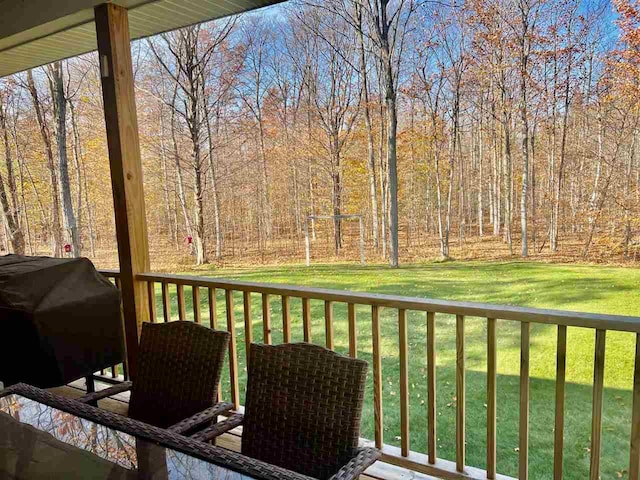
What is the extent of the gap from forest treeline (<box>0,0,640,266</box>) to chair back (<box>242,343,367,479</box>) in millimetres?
4237

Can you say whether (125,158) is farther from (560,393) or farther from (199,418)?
(560,393)

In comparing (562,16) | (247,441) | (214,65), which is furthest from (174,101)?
(247,441)

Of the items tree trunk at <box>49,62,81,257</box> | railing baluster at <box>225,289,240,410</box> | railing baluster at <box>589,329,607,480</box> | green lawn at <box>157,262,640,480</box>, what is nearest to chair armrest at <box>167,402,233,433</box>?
railing baluster at <box>225,289,240,410</box>

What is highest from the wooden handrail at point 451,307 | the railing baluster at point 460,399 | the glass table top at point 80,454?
the wooden handrail at point 451,307

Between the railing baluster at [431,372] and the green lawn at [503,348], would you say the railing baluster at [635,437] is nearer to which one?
the railing baluster at [431,372]

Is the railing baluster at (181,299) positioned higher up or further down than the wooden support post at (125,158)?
further down

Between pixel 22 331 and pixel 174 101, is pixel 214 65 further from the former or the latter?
pixel 22 331

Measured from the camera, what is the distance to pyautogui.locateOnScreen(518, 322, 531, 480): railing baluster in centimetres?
175

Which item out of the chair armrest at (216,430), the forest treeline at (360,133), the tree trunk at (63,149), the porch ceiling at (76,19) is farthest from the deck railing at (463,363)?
the tree trunk at (63,149)

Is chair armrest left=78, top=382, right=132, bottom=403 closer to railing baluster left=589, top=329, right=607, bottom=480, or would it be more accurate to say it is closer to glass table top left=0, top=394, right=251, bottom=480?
glass table top left=0, top=394, right=251, bottom=480

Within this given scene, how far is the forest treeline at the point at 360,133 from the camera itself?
4.73 meters

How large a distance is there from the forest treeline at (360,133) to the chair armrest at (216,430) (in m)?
4.44

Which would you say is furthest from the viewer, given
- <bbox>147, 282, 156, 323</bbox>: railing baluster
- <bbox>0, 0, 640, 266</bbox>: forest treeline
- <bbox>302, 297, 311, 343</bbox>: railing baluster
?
<bbox>0, 0, 640, 266</bbox>: forest treeline

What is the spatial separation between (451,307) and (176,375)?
115cm
